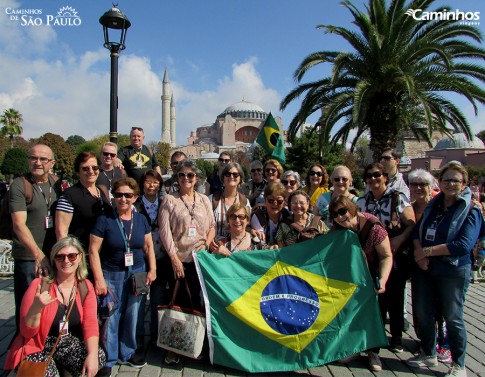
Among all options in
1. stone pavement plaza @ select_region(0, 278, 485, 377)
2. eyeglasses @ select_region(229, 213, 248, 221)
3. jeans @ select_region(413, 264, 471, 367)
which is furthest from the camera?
eyeglasses @ select_region(229, 213, 248, 221)

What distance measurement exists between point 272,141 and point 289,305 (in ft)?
16.1

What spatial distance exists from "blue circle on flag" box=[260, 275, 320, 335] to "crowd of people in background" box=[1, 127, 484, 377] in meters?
0.49

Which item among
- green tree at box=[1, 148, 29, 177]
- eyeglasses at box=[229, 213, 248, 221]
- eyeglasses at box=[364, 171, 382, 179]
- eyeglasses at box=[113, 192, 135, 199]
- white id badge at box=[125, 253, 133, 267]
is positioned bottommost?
white id badge at box=[125, 253, 133, 267]

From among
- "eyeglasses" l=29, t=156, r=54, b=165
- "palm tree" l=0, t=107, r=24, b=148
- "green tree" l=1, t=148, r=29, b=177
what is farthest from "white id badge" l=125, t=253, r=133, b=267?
"palm tree" l=0, t=107, r=24, b=148

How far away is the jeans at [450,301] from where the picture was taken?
3588 millimetres

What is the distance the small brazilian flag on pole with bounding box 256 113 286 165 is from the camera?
8047 millimetres

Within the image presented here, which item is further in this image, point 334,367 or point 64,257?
point 334,367

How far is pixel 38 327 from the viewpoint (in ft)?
9.84

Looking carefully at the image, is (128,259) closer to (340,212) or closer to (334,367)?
(340,212)

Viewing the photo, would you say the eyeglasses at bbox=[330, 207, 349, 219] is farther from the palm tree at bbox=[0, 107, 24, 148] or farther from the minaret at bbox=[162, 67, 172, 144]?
the minaret at bbox=[162, 67, 172, 144]

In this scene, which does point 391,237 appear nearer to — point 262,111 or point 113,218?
point 113,218

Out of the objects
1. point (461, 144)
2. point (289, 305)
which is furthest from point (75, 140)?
point (289, 305)

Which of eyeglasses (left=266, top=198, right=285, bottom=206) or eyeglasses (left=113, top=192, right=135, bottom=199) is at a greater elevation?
eyeglasses (left=113, top=192, right=135, bottom=199)

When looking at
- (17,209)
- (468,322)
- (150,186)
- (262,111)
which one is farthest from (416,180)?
(262,111)
